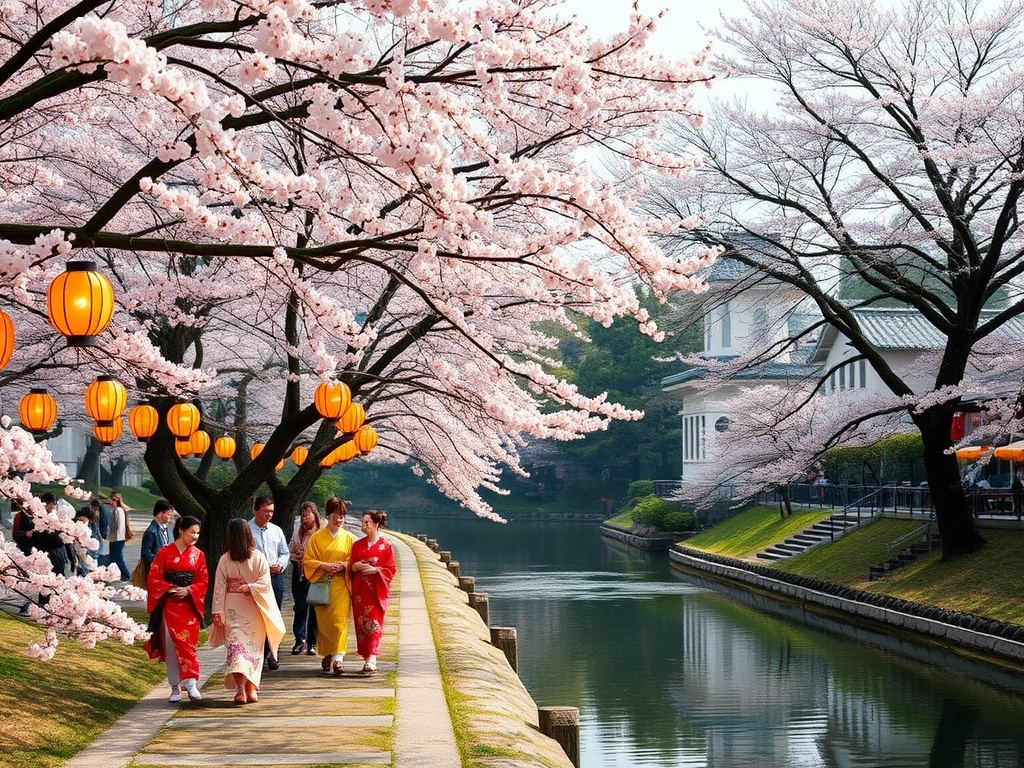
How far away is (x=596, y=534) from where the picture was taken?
210 ft

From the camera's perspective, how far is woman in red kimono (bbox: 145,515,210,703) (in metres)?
10.5

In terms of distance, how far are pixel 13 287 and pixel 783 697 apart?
45.3ft

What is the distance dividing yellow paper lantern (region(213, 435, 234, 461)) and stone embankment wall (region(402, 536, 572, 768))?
29.4ft

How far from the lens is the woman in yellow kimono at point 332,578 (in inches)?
485

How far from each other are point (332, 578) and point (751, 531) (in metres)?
33.2

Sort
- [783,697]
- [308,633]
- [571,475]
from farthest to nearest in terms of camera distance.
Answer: [571,475]
[783,697]
[308,633]

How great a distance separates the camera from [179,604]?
10523 millimetres

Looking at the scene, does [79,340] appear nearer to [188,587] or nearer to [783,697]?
[188,587]

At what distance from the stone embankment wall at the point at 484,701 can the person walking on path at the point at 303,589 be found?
153 cm

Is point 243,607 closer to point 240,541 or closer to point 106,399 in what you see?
point 240,541

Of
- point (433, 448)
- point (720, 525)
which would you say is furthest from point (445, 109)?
point (720, 525)

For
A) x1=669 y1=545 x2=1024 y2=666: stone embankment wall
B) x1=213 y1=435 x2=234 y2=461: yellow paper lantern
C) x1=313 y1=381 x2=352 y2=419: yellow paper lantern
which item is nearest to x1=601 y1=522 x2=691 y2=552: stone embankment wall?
x1=669 y1=545 x2=1024 y2=666: stone embankment wall

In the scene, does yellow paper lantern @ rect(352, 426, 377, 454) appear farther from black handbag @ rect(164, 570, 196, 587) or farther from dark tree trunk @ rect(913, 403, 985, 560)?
dark tree trunk @ rect(913, 403, 985, 560)

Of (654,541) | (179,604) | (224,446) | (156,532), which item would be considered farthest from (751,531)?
(179,604)
